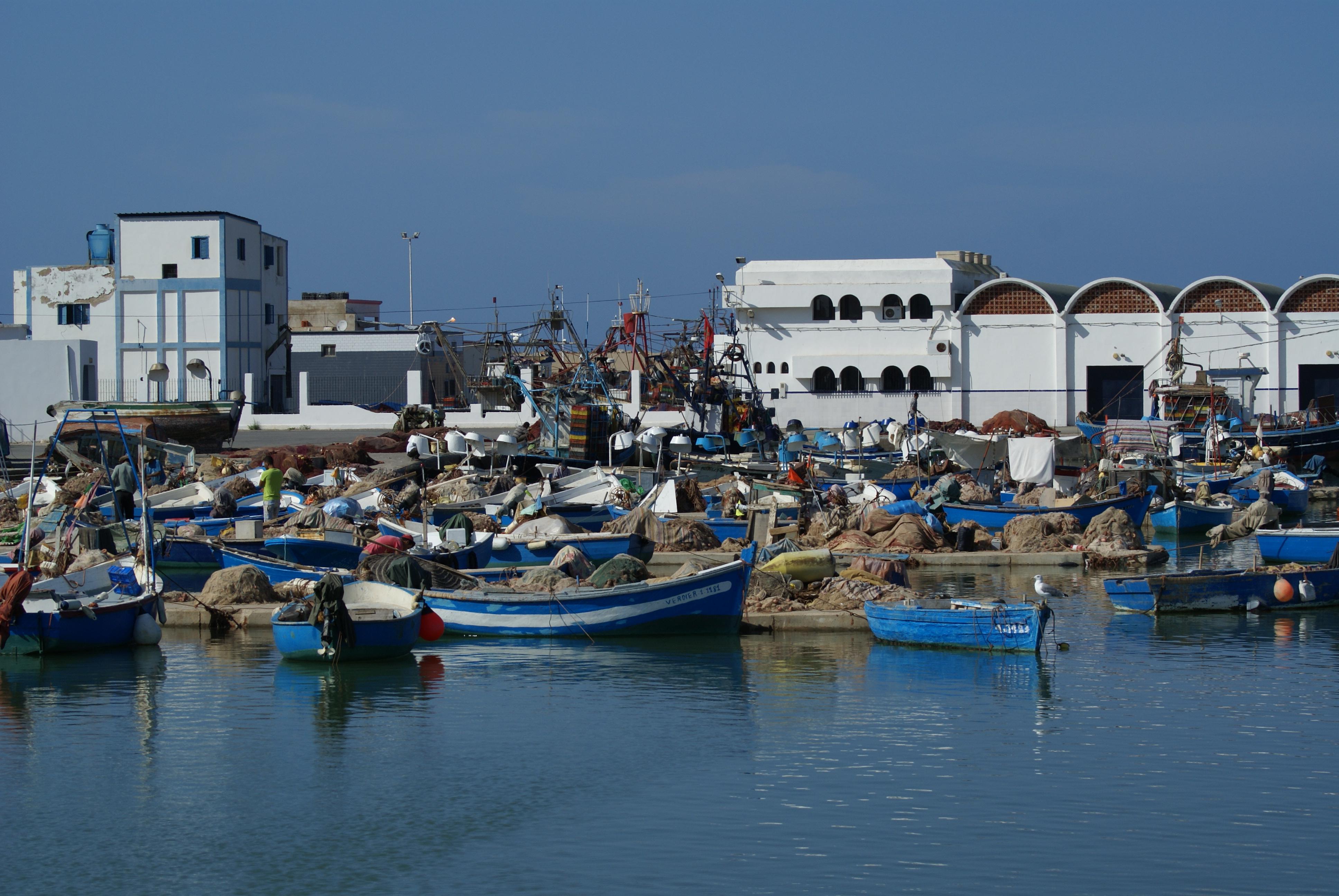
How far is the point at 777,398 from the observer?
5394 centimetres

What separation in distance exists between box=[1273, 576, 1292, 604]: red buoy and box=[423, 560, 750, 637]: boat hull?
7.70 m

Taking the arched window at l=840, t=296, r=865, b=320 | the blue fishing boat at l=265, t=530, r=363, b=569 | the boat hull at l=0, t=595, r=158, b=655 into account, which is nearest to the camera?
the boat hull at l=0, t=595, r=158, b=655

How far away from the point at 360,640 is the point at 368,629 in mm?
153

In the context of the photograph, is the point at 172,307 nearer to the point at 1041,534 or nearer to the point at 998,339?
the point at 998,339

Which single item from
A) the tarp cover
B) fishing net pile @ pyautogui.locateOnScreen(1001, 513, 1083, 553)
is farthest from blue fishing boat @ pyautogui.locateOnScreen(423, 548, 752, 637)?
the tarp cover

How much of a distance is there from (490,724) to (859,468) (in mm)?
24552

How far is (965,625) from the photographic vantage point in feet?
57.9

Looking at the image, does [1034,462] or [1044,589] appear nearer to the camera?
[1044,589]

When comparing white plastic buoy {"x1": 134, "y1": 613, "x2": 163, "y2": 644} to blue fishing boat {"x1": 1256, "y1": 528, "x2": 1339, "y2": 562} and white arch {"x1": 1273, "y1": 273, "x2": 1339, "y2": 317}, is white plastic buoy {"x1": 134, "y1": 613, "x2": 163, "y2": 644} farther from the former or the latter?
white arch {"x1": 1273, "y1": 273, "x2": 1339, "y2": 317}

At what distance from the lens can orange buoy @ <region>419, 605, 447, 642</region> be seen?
17.9 m

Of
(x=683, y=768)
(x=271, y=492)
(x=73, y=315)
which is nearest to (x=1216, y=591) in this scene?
(x=683, y=768)

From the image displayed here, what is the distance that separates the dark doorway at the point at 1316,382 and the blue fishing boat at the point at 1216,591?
32.2 metres

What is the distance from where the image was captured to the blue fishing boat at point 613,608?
1842 centimetres

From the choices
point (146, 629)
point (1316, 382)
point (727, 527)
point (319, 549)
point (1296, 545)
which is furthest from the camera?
point (1316, 382)
